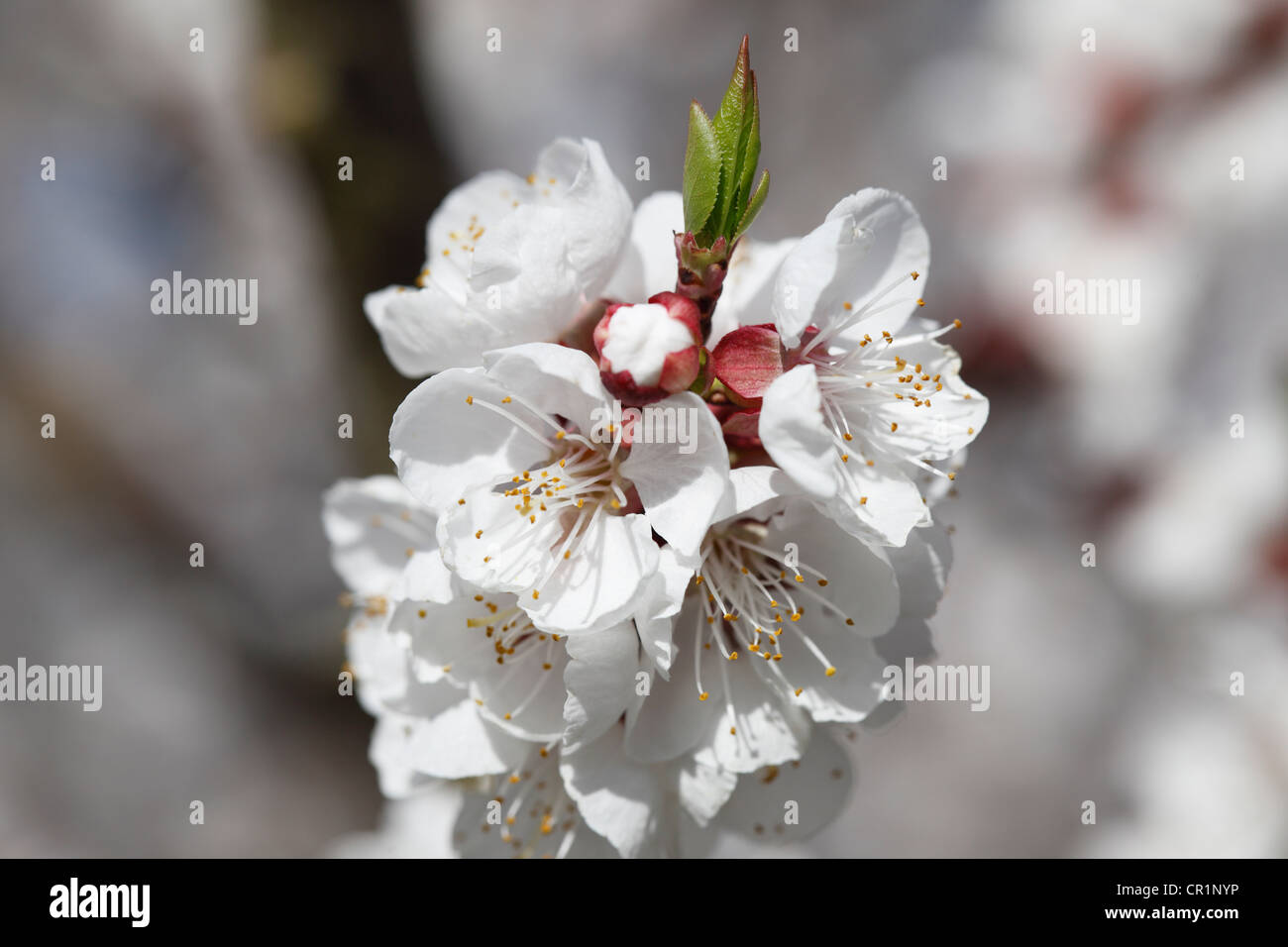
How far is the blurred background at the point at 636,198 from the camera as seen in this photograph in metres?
2.08

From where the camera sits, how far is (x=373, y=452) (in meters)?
1.73

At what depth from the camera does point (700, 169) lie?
0.69 metres

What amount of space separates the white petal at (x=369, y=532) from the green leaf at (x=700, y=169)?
0.46 metres

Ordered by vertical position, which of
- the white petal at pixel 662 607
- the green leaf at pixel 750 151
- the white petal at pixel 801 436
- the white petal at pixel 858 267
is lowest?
the white petal at pixel 662 607

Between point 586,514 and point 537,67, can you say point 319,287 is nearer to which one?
point 586,514

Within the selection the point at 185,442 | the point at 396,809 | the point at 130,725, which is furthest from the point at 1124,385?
the point at 130,725

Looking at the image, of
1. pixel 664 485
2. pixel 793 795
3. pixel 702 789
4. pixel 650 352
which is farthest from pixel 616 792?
pixel 650 352

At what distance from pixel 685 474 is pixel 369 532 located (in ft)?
1.48

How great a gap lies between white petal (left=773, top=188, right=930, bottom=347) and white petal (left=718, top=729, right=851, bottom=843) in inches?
17.5

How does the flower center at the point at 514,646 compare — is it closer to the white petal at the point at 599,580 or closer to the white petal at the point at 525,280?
the white petal at the point at 599,580

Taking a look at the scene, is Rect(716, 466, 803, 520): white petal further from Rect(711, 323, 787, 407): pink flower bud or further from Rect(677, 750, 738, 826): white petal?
Rect(677, 750, 738, 826): white petal

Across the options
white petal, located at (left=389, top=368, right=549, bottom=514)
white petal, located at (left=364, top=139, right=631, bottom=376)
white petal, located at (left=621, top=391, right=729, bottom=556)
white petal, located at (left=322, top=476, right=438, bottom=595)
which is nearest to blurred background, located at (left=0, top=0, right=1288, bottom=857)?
white petal, located at (left=322, top=476, right=438, bottom=595)

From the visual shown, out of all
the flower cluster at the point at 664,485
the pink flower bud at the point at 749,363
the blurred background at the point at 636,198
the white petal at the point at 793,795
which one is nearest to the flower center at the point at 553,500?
the flower cluster at the point at 664,485

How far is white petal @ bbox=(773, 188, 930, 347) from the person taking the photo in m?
0.70
